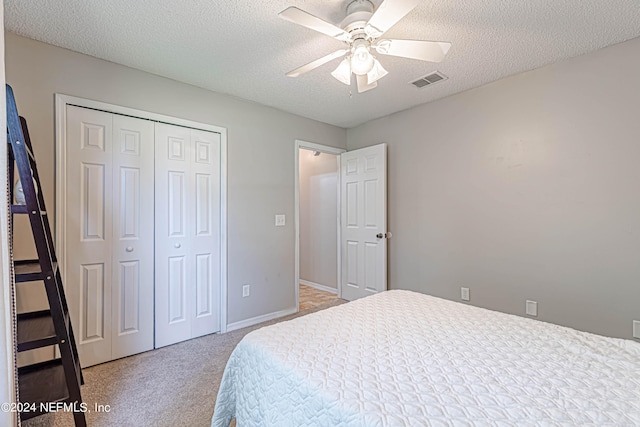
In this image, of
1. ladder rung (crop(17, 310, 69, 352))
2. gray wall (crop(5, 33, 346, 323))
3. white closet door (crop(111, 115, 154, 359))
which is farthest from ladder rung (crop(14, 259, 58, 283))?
white closet door (crop(111, 115, 154, 359))

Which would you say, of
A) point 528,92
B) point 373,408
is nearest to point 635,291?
point 528,92

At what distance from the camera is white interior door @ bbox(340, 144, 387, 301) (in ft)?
11.5

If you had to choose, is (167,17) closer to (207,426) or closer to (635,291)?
(207,426)

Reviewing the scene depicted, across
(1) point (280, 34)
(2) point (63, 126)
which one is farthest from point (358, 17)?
(2) point (63, 126)

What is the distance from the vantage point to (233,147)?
9.84 feet

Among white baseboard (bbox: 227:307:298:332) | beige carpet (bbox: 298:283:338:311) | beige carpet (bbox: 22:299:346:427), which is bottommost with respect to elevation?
beige carpet (bbox: 298:283:338:311)

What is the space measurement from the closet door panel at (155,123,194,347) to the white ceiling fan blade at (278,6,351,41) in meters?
1.64

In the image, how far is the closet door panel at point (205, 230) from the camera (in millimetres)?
2770

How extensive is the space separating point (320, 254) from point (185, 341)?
2.43 m

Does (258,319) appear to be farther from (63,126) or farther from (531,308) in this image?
(531,308)

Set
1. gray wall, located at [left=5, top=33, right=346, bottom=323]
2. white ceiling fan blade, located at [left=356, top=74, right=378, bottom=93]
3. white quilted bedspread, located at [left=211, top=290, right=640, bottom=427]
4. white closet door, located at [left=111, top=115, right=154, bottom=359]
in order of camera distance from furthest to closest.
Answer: white closet door, located at [left=111, top=115, right=154, bottom=359] < gray wall, located at [left=5, top=33, right=346, bottom=323] < white ceiling fan blade, located at [left=356, top=74, right=378, bottom=93] < white quilted bedspread, located at [left=211, top=290, right=640, bottom=427]

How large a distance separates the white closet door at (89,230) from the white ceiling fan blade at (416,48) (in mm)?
2146

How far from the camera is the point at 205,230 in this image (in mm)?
2834

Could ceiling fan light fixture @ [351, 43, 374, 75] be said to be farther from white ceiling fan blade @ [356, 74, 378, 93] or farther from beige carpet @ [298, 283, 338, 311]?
beige carpet @ [298, 283, 338, 311]
